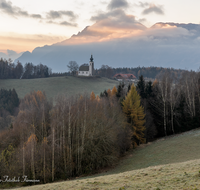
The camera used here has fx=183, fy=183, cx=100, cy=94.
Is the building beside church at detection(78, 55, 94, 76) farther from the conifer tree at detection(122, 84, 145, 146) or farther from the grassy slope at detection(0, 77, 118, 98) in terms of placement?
the conifer tree at detection(122, 84, 145, 146)

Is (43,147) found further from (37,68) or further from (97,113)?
(37,68)

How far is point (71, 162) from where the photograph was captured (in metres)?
27.4

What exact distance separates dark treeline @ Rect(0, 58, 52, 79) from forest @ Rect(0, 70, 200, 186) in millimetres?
101198

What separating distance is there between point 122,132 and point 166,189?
27.5 metres

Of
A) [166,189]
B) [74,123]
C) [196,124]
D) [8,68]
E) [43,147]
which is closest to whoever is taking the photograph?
[166,189]

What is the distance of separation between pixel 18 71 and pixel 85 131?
401 feet

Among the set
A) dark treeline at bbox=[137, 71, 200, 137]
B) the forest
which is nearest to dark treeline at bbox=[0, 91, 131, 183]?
the forest

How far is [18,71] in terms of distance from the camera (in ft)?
446

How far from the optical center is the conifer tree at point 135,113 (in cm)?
4153

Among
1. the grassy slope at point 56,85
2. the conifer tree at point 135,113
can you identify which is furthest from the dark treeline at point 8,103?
the conifer tree at point 135,113

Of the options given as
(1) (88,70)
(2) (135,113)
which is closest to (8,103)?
(2) (135,113)

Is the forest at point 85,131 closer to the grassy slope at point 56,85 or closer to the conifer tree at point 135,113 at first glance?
the conifer tree at point 135,113

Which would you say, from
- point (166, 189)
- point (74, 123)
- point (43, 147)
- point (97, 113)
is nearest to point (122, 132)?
point (97, 113)

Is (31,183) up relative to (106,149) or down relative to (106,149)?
down
